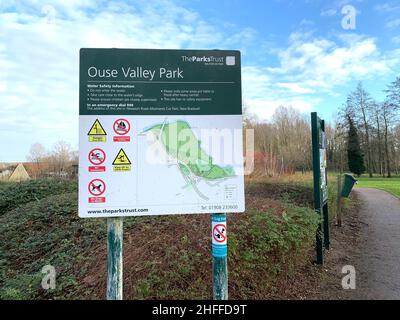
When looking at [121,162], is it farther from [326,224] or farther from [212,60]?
[326,224]

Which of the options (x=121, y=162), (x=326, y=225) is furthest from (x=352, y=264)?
(x=121, y=162)

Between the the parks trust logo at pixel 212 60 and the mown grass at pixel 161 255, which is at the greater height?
the the parks trust logo at pixel 212 60

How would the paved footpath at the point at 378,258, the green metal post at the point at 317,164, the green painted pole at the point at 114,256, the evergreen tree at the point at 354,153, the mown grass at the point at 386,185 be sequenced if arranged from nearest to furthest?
the green painted pole at the point at 114,256 → the paved footpath at the point at 378,258 → the green metal post at the point at 317,164 → the mown grass at the point at 386,185 → the evergreen tree at the point at 354,153

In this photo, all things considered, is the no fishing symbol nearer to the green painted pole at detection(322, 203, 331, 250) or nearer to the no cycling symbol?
the no cycling symbol

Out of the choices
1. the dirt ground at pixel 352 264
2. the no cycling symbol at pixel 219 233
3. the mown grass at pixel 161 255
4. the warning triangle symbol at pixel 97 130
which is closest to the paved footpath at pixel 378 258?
the dirt ground at pixel 352 264

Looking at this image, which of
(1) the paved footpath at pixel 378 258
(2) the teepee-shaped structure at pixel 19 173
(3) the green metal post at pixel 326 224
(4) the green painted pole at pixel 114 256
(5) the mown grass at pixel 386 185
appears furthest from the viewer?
(5) the mown grass at pixel 386 185

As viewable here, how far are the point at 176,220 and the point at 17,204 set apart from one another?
7.22 metres

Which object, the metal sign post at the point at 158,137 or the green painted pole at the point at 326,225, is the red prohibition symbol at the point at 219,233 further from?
the green painted pole at the point at 326,225

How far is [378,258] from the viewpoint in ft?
21.8

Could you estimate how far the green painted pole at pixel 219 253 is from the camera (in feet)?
9.69

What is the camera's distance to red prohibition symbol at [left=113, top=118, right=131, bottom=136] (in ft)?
9.17

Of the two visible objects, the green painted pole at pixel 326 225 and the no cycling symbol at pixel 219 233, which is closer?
the no cycling symbol at pixel 219 233

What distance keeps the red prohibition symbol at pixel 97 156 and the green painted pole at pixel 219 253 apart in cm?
110

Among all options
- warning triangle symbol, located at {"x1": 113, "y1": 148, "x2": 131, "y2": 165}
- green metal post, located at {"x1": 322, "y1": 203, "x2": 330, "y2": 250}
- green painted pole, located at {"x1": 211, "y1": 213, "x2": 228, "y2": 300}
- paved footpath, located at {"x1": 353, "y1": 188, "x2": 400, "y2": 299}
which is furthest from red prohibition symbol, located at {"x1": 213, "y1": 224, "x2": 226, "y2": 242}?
green metal post, located at {"x1": 322, "y1": 203, "x2": 330, "y2": 250}
